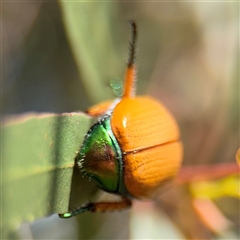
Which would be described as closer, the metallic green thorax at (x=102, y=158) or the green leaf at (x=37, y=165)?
the green leaf at (x=37, y=165)

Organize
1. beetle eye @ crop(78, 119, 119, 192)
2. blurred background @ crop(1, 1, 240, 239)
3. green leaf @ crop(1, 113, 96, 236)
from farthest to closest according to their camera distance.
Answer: blurred background @ crop(1, 1, 240, 239)
beetle eye @ crop(78, 119, 119, 192)
green leaf @ crop(1, 113, 96, 236)

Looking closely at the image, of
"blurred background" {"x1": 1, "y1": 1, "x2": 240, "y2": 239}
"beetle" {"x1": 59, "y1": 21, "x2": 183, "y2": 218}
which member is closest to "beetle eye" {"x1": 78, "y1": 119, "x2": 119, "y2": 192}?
"beetle" {"x1": 59, "y1": 21, "x2": 183, "y2": 218}

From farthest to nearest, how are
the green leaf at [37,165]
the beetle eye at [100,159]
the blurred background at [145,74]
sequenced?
the blurred background at [145,74] < the beetle eye at [100,159] < the green leaf at [37,165]

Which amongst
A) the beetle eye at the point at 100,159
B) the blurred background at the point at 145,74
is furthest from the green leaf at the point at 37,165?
the blurred background at the point at 145,74

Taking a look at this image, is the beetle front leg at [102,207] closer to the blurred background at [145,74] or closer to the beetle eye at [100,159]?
the beetle eye at [100,159]

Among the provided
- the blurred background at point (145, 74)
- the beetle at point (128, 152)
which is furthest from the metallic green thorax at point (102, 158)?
the blurred background at point (145, 74)

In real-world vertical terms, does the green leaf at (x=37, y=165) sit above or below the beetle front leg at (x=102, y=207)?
above

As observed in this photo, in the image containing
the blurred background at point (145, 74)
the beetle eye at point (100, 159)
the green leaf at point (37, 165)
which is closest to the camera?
the green leaf at point (37, 165)

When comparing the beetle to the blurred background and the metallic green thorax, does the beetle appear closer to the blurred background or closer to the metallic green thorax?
the metallic green thorax
